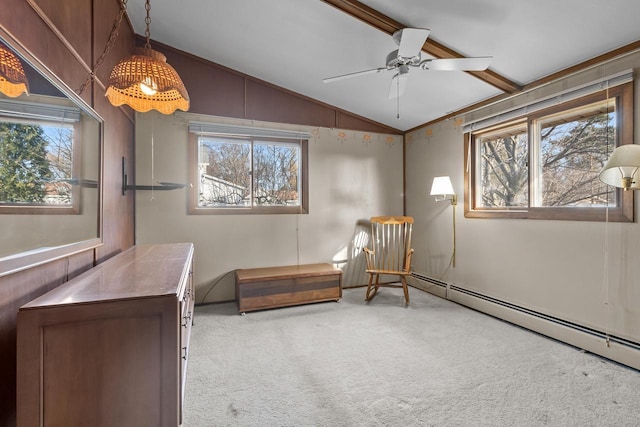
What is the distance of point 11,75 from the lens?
3.31 ft

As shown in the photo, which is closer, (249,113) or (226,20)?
(226,20)

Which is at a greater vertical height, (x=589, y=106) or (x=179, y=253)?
(x=589, y=106)

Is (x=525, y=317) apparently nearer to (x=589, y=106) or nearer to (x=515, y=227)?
(x=515, y=227)

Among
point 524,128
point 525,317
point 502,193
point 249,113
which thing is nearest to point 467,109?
point 524,128

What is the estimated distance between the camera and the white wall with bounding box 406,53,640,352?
2.13 metres

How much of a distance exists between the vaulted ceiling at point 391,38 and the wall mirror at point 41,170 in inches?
66.5

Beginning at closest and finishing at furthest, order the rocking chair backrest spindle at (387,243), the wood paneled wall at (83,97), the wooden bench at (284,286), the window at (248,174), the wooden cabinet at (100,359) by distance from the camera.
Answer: the wooden cabinet at (100,359) < the wood paneled wall at (83,97) < the wooden bench at (284,286) < the window at (248,174) < the rocking chair backrest spindle at (387,243)

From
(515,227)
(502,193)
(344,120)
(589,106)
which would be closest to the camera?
(589,106)

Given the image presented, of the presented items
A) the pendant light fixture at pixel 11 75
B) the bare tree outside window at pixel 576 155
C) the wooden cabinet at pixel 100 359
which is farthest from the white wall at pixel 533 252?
the pendant light fixture at pixel 11 75

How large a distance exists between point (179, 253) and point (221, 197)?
1.50 metres

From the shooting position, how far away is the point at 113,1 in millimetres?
2293

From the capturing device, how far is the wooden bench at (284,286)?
3.12 meters

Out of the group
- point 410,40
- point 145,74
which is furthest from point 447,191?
point 145,74

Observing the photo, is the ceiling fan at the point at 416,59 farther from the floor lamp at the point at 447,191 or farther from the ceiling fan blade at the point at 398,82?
the floor lamp at the point at 447,191
